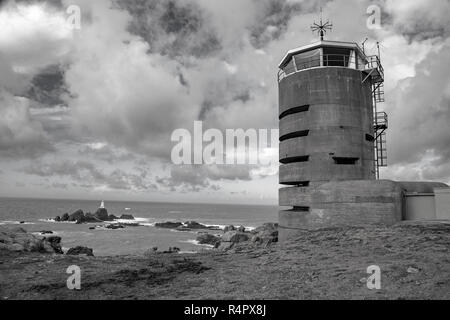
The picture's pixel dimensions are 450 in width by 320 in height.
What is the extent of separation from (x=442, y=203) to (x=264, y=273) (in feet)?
43.1

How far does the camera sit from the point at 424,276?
8000mm

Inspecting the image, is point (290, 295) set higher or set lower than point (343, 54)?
lower

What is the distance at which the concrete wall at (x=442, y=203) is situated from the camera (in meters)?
16.5

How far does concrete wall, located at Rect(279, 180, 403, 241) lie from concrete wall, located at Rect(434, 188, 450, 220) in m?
1.81

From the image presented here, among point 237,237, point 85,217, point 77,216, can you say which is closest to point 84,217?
point 85,217

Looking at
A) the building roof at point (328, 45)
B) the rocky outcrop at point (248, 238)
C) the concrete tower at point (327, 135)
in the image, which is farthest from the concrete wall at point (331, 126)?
the rocky outcrop at point (248, 238)

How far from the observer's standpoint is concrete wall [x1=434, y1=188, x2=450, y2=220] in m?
16.5

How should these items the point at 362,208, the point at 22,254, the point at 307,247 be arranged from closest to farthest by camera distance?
1. the point at 22,254
2. the point at 307,247
3. the point at 362,208

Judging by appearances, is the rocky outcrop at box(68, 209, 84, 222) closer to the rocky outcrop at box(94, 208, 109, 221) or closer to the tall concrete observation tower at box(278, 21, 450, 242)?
the rocky outcrop at box(94, 208, 109, 221)

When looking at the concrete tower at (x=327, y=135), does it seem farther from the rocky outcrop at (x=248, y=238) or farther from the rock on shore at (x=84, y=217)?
the rock on shore at (x=84, y=217)

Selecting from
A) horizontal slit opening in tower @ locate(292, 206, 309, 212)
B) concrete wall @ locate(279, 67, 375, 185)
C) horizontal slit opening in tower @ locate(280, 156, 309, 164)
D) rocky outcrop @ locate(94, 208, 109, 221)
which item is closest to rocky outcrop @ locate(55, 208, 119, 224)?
rocky outcrop @ locate(94, 208, 109, 221)
